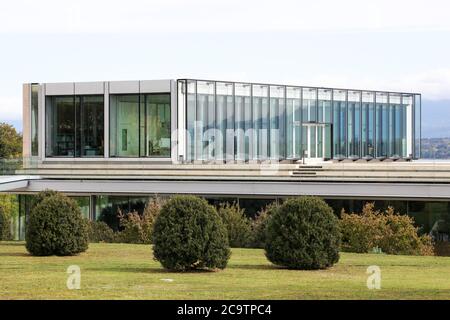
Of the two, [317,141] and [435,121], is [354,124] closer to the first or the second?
[317,141]

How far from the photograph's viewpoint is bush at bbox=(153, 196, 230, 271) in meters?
23.5

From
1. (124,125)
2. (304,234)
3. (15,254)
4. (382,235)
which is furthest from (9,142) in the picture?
(304,234)

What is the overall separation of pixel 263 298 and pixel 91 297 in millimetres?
3168

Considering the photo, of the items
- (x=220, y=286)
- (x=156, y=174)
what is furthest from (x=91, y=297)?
(x=156, y=174)

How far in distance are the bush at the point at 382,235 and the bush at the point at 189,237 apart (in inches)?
501

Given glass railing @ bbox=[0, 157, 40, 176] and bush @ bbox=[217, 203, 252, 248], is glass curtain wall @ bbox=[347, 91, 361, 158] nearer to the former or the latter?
glass railing @ bbox=[0, 157, 40, 176]

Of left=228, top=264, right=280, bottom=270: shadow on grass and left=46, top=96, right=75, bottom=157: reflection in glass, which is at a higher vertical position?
left=46, top=96, right=75, bottom=157: reflection in glass

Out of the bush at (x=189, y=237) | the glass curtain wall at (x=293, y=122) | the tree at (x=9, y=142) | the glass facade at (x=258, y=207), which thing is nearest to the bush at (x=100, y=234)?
the glass facade at (x=258, y=207)

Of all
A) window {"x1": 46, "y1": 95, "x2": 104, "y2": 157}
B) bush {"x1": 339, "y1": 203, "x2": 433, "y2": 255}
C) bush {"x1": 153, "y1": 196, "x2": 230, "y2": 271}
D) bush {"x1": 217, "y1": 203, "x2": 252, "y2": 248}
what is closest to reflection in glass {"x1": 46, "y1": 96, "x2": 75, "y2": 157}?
window {"x1": 46, "y1": 95, "x2": 104, "y2": 157}

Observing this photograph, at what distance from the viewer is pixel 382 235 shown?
36188mm

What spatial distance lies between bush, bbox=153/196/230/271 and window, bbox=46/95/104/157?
30094 mm

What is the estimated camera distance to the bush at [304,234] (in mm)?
24188

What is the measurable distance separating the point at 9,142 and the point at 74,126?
3565cm

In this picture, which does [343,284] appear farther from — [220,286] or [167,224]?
[167,224]
